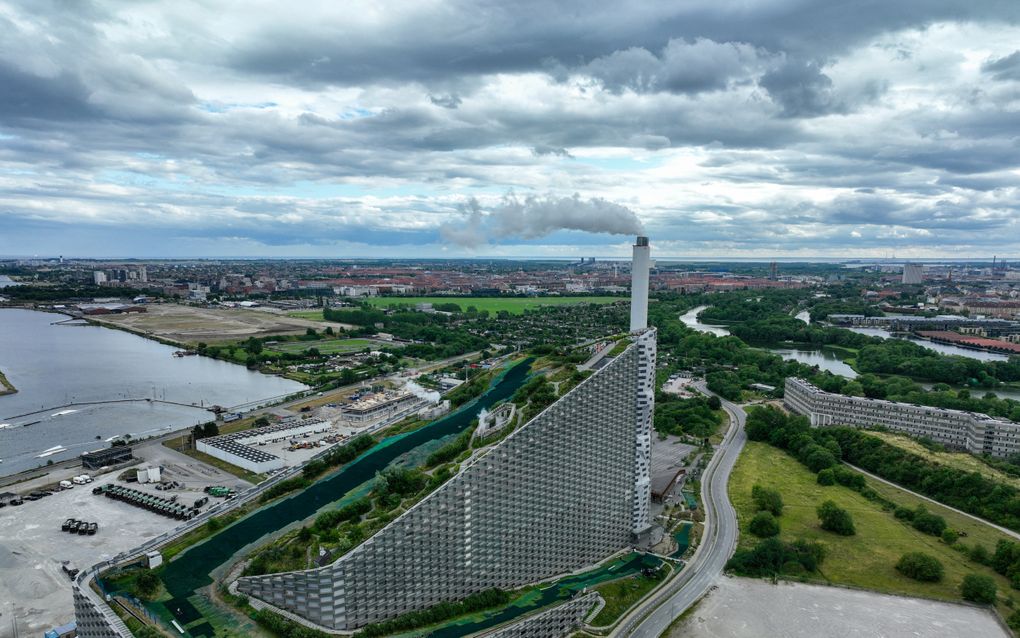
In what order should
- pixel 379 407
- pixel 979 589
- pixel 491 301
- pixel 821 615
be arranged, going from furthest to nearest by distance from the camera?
pixel 491 301, pixel 379 407, pixel 979 589, pixel 821 615

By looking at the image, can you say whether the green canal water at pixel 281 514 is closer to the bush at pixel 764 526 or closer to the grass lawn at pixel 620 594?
the grass lawn at pixel 620 594

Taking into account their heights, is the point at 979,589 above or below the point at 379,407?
below

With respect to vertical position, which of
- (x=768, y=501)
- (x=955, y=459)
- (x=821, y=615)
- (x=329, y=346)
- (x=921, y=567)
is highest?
(x=329, y=346)

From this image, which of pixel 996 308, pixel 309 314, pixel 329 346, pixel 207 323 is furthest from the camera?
pixel 309 314

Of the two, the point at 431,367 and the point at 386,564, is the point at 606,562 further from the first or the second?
the point at 431,367

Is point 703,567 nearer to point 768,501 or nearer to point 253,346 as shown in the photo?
point 768,501

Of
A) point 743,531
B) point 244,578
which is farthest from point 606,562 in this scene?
point 244,578

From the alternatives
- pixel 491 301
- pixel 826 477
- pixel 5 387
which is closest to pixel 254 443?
pixel 5 387
